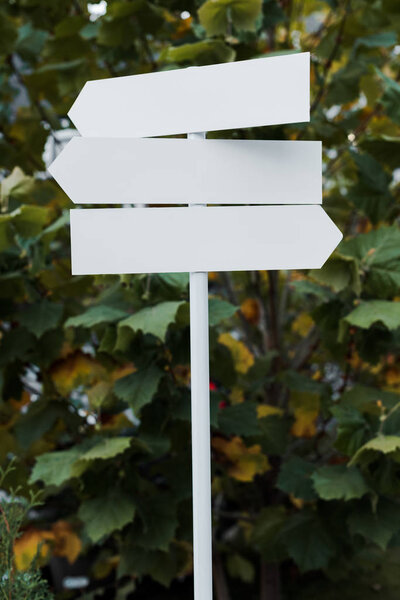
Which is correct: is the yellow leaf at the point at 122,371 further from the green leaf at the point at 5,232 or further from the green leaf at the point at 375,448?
the green leaf at the point at 375,448

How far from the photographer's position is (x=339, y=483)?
1494 millimetres

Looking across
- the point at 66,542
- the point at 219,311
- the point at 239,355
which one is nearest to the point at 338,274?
the point at 219,311

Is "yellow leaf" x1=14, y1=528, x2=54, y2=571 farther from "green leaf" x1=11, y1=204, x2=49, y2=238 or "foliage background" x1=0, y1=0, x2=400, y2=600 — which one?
"green leaf" x1=11, y1=204, x2=49, y2=238

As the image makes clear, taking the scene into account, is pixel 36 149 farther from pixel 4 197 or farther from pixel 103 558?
pixel 103 558

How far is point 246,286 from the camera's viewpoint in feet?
7.83

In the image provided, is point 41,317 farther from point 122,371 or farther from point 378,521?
point 378,521

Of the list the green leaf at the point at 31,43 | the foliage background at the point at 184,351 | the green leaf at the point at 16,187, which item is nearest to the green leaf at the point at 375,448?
the foliage background at the point at 184,351

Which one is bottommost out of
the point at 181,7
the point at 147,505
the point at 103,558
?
the point at 103,558

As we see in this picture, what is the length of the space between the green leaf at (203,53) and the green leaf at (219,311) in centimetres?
59

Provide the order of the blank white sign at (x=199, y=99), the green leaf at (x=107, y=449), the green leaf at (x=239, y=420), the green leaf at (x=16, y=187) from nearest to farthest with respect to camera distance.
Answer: the blank white sign at (x=199, y=99) < the green leaf at (x=107, y=449) < the green leaf at (x=16, y=187) < the green leaf at (x=239, y=420)

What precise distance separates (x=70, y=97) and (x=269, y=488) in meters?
1.54

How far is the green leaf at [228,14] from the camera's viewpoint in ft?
4.70

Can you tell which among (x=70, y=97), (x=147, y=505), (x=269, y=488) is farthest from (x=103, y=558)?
(x=70, y=97)

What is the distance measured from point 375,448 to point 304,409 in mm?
765
